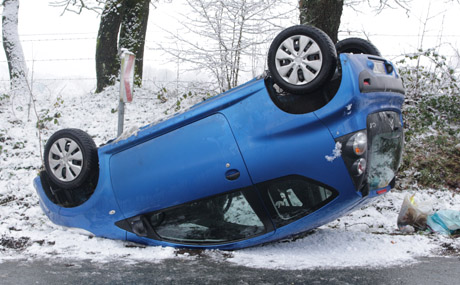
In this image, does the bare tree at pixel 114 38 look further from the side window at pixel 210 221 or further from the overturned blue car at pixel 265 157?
the side window at pixel 210 221

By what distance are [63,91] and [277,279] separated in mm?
9953

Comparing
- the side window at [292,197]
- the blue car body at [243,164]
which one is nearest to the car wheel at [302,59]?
the blue car body at [243,164]

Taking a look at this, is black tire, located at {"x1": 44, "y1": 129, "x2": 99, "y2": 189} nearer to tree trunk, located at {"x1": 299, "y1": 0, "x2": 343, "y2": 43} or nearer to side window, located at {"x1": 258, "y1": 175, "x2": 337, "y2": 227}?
side window, located at {"x1": 258, "y1": 175, "x2": 337, "y2": 227}

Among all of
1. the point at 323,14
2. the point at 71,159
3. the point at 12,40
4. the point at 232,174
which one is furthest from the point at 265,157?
the point at 12,40

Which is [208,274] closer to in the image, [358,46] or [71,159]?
[71,159]

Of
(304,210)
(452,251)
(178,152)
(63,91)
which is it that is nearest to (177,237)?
(178,152)

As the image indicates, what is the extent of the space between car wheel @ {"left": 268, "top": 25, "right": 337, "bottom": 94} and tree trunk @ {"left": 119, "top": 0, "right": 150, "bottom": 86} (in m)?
7.98

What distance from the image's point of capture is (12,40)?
1145 centimetres

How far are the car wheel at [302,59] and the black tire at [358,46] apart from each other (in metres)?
0.69

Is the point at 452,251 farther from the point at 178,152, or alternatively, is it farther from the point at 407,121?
the point at 407,121

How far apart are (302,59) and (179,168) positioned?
1390mm

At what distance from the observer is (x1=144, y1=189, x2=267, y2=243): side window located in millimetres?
3715

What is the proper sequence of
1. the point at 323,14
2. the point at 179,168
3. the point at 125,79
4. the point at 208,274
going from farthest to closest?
the point at 323,14
the point at 125,79
the point at 179,168
the point at 208,274

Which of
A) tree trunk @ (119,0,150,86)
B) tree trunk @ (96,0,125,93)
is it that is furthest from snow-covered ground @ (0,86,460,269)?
tree trunk @ (119,0,150,86)
